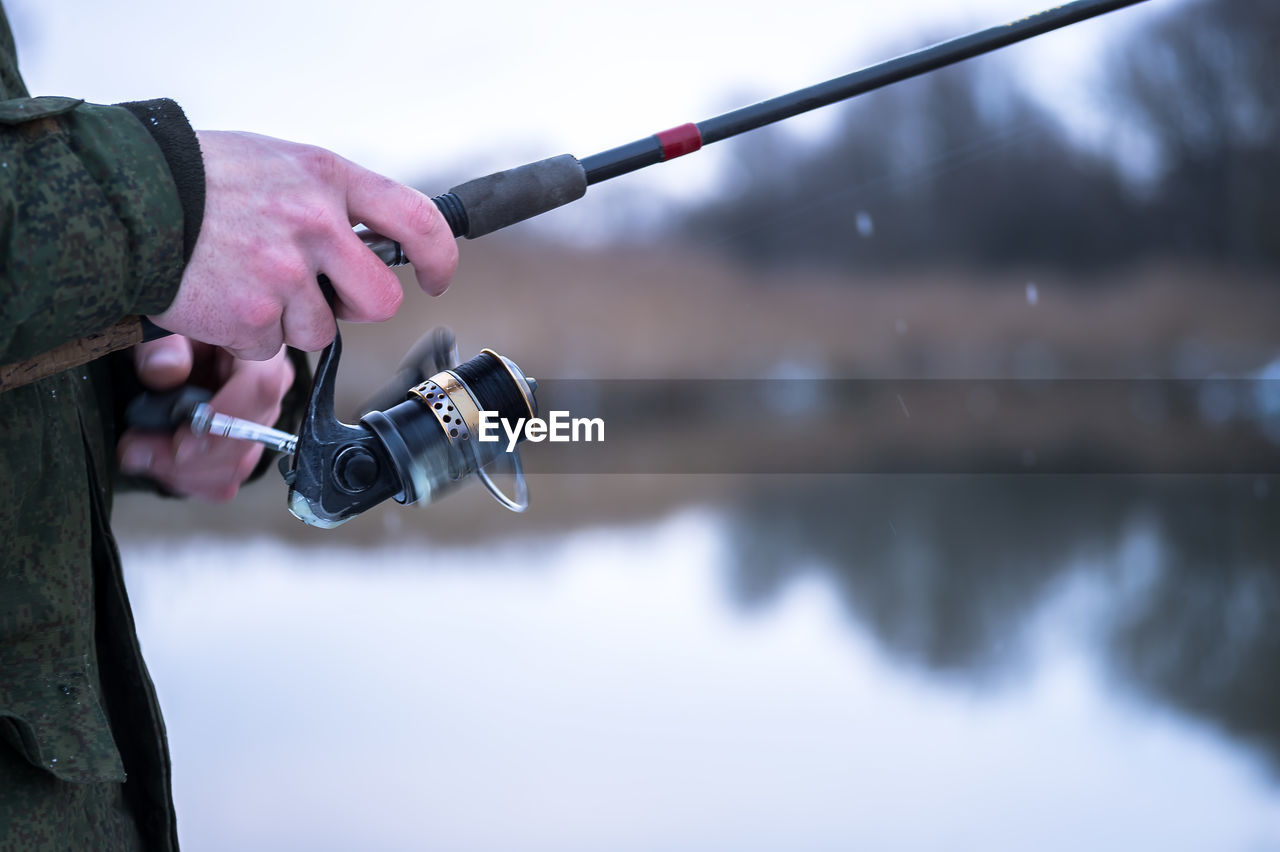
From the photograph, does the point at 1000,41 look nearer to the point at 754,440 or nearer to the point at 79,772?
the point at 79,772

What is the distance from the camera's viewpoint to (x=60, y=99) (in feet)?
1.56

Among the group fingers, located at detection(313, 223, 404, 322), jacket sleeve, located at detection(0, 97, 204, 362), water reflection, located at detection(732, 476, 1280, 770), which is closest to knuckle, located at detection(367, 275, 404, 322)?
fingers, located at detection(313, 223, 404, 322)

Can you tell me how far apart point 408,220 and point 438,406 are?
0.22 metres

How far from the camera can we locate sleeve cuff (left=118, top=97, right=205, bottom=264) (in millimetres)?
490

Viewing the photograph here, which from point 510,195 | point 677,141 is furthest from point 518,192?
point 677,141

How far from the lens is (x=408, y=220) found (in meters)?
0.57

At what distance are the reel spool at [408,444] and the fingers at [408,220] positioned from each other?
0.13 metres

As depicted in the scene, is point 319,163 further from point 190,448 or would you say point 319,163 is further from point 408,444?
point 190,448

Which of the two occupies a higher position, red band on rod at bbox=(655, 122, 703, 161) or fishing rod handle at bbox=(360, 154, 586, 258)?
red band on rod at bbox=(655, 122, 703, 161)

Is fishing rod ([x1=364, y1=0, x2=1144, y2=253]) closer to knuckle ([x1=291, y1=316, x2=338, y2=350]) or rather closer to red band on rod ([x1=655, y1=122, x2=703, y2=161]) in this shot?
red band on rod ([x1=655, y1=122, x2=703, y2=161])

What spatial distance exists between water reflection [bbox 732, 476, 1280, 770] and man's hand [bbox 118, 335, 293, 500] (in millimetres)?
2829

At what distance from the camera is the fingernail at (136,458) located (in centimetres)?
78

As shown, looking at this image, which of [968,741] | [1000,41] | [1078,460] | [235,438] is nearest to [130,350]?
[235,438]

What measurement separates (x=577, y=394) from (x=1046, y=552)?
2.61 meters
